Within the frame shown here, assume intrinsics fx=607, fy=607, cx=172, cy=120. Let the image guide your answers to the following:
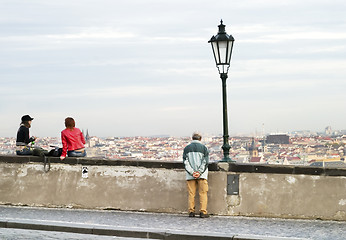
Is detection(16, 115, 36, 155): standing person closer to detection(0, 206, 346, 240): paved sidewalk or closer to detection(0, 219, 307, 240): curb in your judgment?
detection(0, 206, 346, 240): paved sidewalk

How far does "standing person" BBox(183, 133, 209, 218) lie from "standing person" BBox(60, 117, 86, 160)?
267 centimetres

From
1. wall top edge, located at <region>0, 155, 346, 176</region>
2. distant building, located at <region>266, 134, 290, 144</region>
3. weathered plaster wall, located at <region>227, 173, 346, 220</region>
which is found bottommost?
weathered plaster wall, located at <region>227, 173, 346, 220</region>

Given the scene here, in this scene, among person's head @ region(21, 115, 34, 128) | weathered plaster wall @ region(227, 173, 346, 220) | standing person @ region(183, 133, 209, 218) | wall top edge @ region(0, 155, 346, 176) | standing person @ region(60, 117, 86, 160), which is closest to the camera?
weathered plaster wall @ region(227, 173, 346, 220)

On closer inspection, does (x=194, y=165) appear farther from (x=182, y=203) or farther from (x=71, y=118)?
(x=71, y=118)

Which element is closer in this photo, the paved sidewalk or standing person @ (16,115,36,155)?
the paved sidewalk

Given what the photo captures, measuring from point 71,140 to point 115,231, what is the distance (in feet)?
11.2

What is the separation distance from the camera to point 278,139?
75312mm

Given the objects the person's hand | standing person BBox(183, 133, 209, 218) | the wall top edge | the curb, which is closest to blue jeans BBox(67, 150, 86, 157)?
the wall top edge

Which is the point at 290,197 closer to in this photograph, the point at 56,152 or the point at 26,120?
the point at 56,152

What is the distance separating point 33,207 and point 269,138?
61162 mm

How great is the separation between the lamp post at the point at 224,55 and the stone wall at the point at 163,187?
2.18 feet

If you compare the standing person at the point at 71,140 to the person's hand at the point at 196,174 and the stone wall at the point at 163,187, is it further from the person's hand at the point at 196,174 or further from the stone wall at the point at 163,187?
the person's hand at the point at 196,174

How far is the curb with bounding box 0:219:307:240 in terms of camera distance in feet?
30.8

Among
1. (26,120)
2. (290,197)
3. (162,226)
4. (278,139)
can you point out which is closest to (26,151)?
(26,120)
